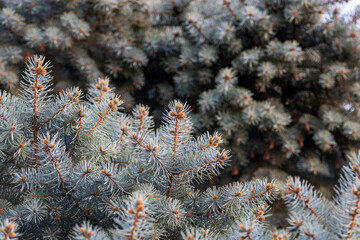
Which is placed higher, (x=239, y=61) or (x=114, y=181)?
(x=239, y=61)

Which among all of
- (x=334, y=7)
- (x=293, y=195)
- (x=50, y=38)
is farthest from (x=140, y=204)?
(x=334, y=7)

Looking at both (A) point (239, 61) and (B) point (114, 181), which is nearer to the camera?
(B) point (114, 181)

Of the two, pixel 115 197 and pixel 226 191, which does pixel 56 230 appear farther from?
pixel 226 191

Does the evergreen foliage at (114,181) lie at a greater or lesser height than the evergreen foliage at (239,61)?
lesser

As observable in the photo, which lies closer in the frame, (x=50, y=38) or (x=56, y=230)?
(x=56, y=230)

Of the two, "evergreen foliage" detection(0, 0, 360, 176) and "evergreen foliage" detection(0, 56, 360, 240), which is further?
"evergreen foliage" detection(0, 0, 360, 176)

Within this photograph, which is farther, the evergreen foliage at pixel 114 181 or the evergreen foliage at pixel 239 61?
the evergreen foliage at pixel 239 61

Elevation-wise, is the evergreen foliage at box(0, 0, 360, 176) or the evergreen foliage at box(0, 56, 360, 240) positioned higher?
the evergreen foliage at box(0, 0, 360, 176)

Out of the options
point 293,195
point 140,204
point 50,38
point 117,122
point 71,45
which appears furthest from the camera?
point 71,45
